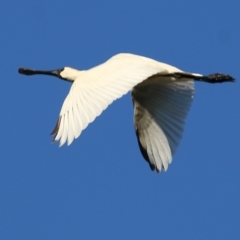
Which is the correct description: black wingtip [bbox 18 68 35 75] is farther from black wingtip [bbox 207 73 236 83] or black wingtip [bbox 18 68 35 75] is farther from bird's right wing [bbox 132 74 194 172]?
black wingtip [bbox 207 73 236 83]

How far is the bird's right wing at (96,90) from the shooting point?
1365 cm

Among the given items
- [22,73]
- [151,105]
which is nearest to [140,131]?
[151,105]

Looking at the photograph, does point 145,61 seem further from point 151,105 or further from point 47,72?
point 47,72

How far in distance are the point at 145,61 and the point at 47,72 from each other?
3.36 m

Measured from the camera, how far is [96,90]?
14.1 meters

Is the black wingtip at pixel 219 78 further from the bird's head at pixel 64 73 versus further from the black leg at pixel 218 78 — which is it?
the bird's head at pixel 64 73

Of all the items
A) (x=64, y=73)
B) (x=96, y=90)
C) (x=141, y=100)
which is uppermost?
(x=64, y=73)

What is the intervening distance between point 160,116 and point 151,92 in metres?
0.42

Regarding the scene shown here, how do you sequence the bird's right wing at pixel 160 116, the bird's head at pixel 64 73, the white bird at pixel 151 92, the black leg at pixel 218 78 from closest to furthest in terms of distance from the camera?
the white bird at pixel 151 92, the black leg at pixel 218 78, the bird's right wing at pixel 160 116, the bird's head at pixel 64 73

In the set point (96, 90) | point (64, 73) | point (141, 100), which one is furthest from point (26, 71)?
point (96, 90)

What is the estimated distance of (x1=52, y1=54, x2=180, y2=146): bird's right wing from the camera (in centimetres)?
1365

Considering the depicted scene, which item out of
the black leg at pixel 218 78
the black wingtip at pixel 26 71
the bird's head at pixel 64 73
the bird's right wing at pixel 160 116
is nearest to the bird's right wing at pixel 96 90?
the black leg at pixel 218 78

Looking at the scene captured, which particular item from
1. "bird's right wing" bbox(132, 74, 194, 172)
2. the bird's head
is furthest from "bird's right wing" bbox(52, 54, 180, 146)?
the bird's head

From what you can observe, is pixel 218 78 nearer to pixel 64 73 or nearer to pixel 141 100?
pixel 141 100
